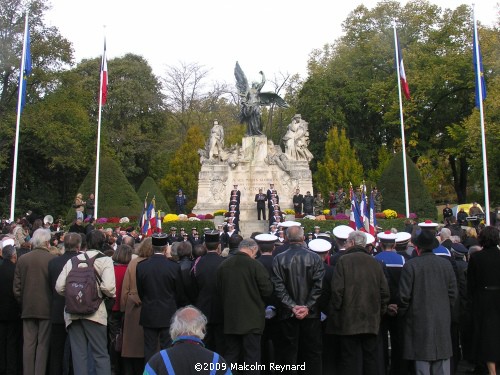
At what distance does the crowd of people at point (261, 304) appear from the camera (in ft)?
23.1

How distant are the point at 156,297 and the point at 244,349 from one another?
121cm

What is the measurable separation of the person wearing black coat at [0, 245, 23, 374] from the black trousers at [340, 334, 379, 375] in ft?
13.5

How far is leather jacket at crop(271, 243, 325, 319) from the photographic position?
23.4 ft

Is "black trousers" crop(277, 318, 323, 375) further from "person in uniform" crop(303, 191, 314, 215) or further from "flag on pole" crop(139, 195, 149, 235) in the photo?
"person in uniform" crop(303, 191, 314, 215)

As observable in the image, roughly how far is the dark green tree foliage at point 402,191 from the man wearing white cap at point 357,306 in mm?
25594

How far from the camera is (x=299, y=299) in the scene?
23.5 feet

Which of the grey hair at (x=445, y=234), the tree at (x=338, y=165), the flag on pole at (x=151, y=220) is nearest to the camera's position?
the grey hair at (x=445, y=234)

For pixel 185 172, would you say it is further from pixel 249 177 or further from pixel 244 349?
pixel 244 349

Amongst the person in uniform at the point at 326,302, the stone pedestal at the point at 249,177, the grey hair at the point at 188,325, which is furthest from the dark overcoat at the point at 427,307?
the stone pedestal at the point at 249,177

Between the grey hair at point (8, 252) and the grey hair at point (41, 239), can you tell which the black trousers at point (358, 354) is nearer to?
the grey hair at point (41, 239)

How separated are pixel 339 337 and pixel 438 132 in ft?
137

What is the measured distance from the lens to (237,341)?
707 centimetres

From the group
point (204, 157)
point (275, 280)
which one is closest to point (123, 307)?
point (275, 280)

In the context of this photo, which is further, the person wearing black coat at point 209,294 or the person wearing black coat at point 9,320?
the person wearing black coat at point 9,320
